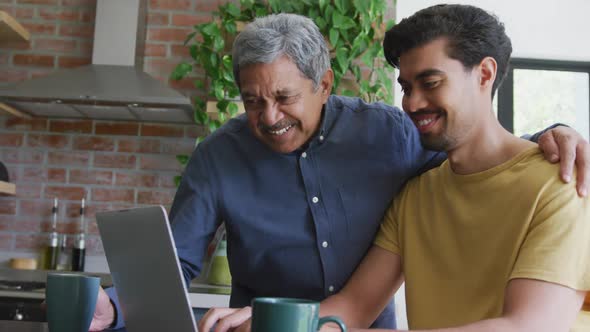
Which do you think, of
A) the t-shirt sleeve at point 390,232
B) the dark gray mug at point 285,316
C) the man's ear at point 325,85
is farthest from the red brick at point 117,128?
the dark gray mug at point 285,316

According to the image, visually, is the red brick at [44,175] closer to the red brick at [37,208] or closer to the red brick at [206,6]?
the red brick at [37,208]

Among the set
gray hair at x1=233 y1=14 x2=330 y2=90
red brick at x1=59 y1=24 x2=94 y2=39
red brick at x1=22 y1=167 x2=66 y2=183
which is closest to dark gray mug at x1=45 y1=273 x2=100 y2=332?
gray hair at x1=233 y1=14 x2=330 y2=90

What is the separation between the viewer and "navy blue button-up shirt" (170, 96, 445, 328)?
5.57 feet

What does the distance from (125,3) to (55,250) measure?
1294 millimetres

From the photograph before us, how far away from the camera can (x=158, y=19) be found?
12.5ft

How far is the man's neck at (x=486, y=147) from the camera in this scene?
4.68ft

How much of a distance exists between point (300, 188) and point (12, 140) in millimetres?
2548

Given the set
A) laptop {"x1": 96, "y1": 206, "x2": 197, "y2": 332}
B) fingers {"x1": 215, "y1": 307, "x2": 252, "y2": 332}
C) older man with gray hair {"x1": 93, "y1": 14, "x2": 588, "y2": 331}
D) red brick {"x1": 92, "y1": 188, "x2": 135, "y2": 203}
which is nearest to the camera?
laptop {"x1": 96, "y1": 206, "x2": 197, "y2": 332}

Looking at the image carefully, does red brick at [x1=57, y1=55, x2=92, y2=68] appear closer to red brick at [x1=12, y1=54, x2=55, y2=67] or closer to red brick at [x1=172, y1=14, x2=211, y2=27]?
red brick at [x1=12, y1=54, x2=55, y2=67]

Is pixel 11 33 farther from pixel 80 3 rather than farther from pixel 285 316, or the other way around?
pixel 285 316

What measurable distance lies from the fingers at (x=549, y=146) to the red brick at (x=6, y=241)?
3.06 meters

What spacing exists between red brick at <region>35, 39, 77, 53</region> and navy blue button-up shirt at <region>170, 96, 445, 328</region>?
2.33 meters

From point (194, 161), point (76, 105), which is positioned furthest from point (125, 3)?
point (194, 161)

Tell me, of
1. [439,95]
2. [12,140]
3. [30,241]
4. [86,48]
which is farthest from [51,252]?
[439,95]
